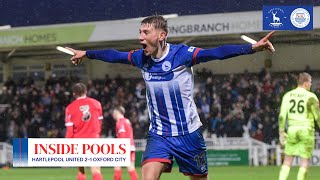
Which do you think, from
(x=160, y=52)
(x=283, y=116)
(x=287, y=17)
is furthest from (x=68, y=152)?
(x=160, y=52)

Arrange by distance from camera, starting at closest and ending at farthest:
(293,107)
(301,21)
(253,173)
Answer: (293,107) → (301,21) → (253,173)

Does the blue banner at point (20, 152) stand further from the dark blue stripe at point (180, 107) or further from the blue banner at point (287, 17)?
the dark blue stripe at point (180, 107)

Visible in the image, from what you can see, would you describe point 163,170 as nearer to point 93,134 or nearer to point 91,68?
point 93,134

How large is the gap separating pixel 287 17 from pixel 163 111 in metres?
5.92

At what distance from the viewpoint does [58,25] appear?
24.7 m

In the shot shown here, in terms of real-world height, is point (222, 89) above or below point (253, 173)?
above

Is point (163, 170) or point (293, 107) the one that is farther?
point (293, 107)

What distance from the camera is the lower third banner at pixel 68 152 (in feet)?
40.0

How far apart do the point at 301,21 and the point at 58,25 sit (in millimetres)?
12953

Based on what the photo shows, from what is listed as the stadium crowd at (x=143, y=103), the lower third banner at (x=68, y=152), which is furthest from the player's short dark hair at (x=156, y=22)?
the stadium crowd at (x=143, y=103)

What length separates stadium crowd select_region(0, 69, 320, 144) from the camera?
2322 cm

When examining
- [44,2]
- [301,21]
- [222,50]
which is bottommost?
[222,50]

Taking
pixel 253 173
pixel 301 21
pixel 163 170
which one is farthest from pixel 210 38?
pixel 163 170

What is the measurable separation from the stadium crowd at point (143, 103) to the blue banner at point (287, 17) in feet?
31.1
